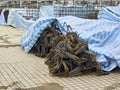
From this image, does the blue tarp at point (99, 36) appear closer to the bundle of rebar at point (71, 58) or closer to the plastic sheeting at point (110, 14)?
the bundle of rebar at point (71, 58)

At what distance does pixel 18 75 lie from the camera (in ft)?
23.6

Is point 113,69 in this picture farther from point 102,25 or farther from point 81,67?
point 102,25

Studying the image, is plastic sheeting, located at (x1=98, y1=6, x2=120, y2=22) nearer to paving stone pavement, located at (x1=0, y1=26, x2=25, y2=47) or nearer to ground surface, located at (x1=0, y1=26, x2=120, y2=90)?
paving stone pavement, located at (x1=0, y1=26, x2=25, y2=47)

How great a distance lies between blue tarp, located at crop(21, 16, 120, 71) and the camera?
7383 millimetres

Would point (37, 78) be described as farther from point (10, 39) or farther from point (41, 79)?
point (10, 39)

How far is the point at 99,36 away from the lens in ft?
27.9

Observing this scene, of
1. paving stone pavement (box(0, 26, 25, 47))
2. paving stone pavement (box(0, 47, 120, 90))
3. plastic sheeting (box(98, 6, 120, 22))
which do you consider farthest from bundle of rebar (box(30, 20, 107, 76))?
plastic sheeting (box(98, 6, 120, 22))

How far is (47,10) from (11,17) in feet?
11.5

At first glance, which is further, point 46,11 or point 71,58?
point 46,11

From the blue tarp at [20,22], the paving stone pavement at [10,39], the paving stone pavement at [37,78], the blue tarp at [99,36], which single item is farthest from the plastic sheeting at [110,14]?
the blue tarp at [20,22]

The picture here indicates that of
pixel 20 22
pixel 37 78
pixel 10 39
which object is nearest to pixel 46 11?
pixel 20 22

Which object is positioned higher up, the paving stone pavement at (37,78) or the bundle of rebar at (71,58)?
the bundle of rebar at (71,58)

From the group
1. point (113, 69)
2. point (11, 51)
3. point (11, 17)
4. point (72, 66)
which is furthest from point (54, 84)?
point (11, 17)

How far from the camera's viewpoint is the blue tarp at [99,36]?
24.2 feet
